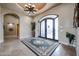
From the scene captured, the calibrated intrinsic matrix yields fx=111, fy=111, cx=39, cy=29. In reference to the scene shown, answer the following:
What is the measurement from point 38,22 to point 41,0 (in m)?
1.18

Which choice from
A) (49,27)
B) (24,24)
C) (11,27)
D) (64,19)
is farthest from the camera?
(11,27)

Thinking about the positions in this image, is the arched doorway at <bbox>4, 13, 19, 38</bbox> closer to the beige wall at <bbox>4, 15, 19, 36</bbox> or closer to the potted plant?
the beige wall at <bbox>4, 15, 19, 36</bbox>

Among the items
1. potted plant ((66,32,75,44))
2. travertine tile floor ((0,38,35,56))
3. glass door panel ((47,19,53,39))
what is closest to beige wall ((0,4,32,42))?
travertine tile floor ((0,38,35,56))

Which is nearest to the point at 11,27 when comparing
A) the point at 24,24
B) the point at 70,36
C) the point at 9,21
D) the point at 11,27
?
the point at 11,27

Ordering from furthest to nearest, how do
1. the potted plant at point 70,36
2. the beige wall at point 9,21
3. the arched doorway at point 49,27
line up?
the beige wall at point 9,21 < the arched doorway at point 49,27 < the potted plant at point 70,36

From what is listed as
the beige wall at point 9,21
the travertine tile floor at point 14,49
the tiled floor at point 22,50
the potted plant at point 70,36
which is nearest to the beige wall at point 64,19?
the potted plant at point 70,36

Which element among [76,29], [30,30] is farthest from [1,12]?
[76,29]

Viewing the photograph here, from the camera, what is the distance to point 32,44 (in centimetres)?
339

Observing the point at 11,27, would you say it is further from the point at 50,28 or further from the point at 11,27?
the point at 50,28

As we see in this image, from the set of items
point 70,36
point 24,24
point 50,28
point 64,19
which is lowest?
point 70,36

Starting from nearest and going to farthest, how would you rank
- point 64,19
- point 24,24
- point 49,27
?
point 64,19, point 49,27, point 24,24

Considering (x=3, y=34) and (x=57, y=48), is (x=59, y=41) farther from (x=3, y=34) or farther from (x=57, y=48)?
(x=3, y=34)

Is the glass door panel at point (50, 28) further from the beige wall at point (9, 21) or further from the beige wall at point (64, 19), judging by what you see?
the beige wall at point (9, 21)

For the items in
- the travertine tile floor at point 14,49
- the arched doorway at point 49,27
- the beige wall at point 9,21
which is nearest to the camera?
the travertine tile floor at point 14,49
